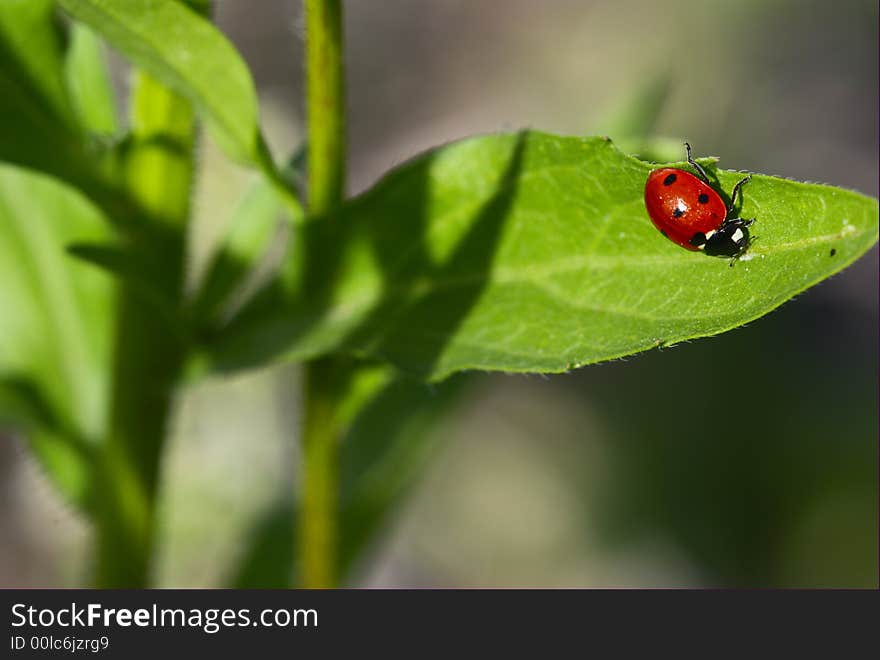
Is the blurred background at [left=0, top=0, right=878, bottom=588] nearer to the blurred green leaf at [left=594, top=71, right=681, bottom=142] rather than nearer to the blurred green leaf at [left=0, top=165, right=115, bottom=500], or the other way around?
the blurred green leaf at [left=594, top=71, right=681, bottom=142]

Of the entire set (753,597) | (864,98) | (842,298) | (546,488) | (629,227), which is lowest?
(753,597)

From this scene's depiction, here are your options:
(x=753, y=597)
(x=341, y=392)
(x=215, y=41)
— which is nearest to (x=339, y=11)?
(x=215, y=41)

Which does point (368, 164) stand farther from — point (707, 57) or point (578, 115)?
point (707, 57)

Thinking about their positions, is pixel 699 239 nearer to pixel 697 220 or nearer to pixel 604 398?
pixel 697 220

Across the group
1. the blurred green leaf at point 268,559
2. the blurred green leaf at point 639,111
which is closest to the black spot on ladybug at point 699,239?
the blurred green leaf at point 639,111

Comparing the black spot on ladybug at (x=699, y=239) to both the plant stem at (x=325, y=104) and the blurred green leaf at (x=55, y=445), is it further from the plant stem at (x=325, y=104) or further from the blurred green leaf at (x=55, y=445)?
the blurred green leaf at (x=55, y=445)

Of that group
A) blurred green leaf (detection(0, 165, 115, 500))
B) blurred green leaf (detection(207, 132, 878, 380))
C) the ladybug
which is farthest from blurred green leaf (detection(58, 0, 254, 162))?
blurred green leaf (detection(0, 165, 115, 500))
